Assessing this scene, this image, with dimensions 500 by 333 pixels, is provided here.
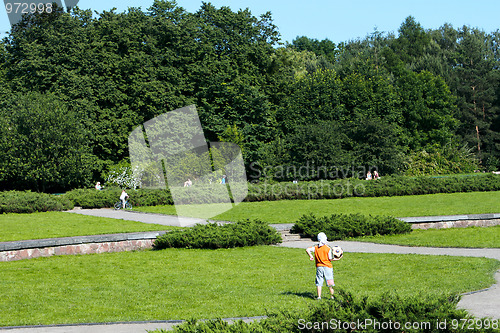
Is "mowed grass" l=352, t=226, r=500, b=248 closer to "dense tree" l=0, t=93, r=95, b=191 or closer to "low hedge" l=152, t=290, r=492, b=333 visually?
"low hedge" l=152, t=290, r=492, b=333

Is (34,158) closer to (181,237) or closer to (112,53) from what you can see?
(112,53)

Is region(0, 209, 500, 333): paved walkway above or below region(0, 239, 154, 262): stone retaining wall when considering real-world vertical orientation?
below

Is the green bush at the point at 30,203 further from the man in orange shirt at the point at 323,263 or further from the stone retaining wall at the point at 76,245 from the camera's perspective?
the man in orange shirt at the point at 323,263

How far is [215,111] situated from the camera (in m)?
50.7

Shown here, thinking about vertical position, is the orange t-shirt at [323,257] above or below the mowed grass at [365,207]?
above

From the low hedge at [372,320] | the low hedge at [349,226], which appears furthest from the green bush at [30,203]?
the low hedge at [372,320]

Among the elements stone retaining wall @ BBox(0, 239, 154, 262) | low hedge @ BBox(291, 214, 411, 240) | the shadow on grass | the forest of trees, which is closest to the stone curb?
low hedge @ BBox(291, 214, 411, 240)

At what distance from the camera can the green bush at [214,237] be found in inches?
720

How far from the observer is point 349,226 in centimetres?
1984

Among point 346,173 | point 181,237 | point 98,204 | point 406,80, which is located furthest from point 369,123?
point 181,237

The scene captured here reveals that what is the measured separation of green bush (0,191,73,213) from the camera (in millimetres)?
28219

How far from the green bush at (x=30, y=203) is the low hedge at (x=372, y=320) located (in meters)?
23.4

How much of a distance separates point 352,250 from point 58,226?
1170 centimetres

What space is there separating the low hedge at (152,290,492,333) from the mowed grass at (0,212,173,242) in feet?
43.0
